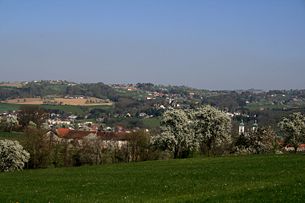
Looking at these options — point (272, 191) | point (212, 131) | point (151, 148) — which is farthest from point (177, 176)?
point (151, 148)

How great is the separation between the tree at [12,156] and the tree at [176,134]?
1947 centimetres

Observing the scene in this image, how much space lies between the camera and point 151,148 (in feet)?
254

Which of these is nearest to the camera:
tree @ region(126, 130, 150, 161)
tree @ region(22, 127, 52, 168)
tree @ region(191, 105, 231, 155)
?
tree @ region(191, 105, 231, 155)

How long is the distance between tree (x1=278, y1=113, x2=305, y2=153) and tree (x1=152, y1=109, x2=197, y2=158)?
17562 millimetres

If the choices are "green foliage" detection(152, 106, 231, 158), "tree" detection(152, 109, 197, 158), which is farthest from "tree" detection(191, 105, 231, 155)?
"tree" detection(152, 109, 197, 158)

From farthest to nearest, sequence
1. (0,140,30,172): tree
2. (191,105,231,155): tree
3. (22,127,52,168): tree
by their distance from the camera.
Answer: (22,127,52,168): tree
(0,140,30,172): tree
(191,105,231,155): tree

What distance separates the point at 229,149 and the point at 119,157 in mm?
18665

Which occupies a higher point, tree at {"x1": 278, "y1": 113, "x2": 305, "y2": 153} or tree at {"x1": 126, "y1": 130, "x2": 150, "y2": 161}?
tree at {"x1": 278, "y1": 113, "x2": 305, "y2": 153}

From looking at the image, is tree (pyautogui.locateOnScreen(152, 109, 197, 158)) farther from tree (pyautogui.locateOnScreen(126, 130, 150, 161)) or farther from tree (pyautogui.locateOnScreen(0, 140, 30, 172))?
tree (pyautogui.locateOnScreen(0, 140, 30, 172))

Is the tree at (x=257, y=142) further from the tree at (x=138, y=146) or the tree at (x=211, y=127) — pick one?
the tree at (x=138, y=146)

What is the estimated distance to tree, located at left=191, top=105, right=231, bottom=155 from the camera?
71188mm

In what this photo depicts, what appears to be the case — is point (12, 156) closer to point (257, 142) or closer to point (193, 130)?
point (193, 130)

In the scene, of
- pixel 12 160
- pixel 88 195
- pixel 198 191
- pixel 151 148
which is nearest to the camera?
pixel 198 191

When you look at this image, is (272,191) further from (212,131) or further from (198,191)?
(212,131)
